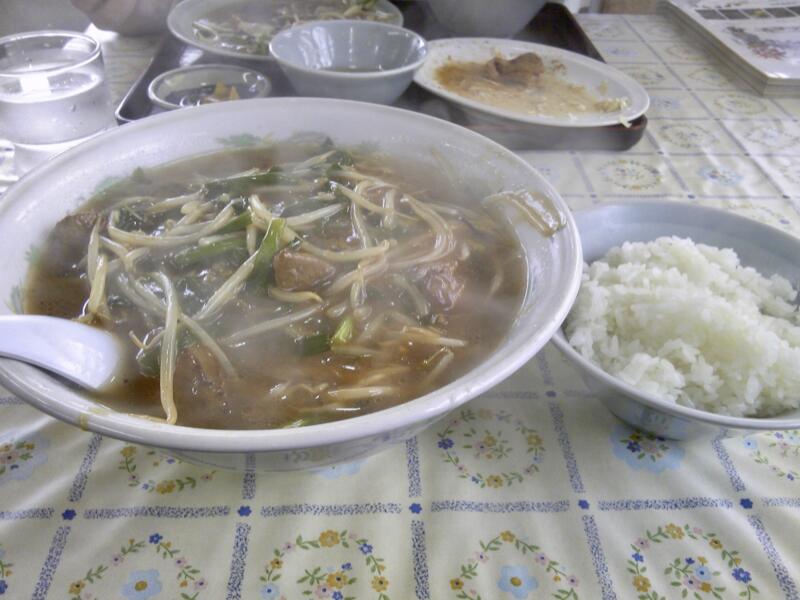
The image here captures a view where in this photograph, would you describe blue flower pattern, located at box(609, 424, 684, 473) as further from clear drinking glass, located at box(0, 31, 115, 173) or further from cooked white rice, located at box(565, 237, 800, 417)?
clear drinking glass, located at box(0, 31, 115, 173)

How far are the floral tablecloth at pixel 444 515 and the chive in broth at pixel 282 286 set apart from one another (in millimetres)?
201

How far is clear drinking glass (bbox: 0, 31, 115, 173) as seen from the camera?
215 cm

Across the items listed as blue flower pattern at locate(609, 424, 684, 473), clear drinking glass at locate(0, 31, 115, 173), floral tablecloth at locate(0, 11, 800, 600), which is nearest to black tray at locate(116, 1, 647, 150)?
clear drinking glass at locate(0, 31, 115, 173)

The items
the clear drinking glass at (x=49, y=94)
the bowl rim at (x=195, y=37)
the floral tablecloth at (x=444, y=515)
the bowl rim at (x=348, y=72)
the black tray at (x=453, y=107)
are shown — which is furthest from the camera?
the bowl rim at (x=195, y=37)

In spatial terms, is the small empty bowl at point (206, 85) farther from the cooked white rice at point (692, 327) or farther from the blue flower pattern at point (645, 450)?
the blue flower pattern at point (645, 450)

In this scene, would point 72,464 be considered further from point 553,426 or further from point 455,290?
point 553,426

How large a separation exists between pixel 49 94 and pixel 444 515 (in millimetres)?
2041

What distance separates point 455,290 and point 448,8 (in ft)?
8.65

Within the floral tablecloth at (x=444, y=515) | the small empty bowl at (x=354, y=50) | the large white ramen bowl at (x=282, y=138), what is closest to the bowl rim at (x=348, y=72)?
the small empty bowl at (x=354, y=50)

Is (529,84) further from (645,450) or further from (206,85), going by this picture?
(645,450)

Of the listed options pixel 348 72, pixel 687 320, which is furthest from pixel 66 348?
pixel 348 72

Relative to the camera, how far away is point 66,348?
3.66ft

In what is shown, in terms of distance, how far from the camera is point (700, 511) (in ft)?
4.20

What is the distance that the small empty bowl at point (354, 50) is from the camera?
99.3 inches
